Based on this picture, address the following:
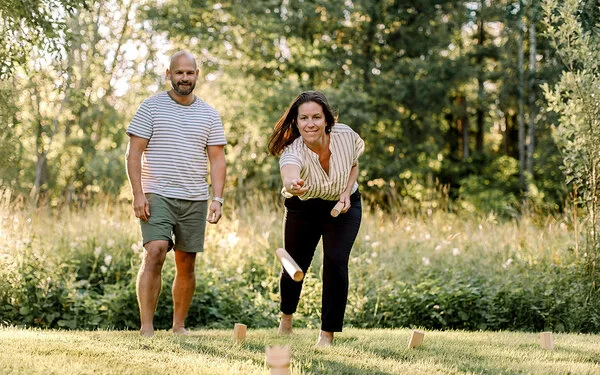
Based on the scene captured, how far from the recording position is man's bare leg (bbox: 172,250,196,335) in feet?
16.4

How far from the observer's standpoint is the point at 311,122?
Answer: 14.3ft

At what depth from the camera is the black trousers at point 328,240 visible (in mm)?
4473

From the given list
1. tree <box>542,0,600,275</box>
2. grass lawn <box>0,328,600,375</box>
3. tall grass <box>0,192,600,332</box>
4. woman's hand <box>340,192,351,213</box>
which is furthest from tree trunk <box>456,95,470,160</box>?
woman's hand <box>340,192,351,213</box>

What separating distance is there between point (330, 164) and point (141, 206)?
1244 millimetres

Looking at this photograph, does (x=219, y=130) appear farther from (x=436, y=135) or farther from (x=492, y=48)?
(x=492, y=48)

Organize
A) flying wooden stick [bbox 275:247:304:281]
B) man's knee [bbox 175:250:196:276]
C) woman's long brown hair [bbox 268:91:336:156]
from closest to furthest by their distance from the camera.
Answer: flying wooden stick [bbox 275:247:304:281] → woman's long brown hair [bbox 268:91:336:156] → man's knee [bbox 175:250:196:276]

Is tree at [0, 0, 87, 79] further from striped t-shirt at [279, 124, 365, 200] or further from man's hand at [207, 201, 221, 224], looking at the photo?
striped t-shirt at [279, 124, 365, 200]

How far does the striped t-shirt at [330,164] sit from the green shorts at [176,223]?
732 millimetres

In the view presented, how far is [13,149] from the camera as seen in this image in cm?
625

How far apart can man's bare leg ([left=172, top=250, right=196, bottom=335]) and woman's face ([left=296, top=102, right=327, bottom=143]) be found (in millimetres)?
1285

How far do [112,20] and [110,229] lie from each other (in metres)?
10.8

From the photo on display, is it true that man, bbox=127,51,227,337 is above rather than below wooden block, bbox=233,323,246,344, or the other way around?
above

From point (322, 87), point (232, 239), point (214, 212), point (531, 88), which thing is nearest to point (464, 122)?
point (531, 88)

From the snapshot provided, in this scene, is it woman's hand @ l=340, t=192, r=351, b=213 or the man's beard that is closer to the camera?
woman's hand @ l=340, t=192, r=351, b=213
